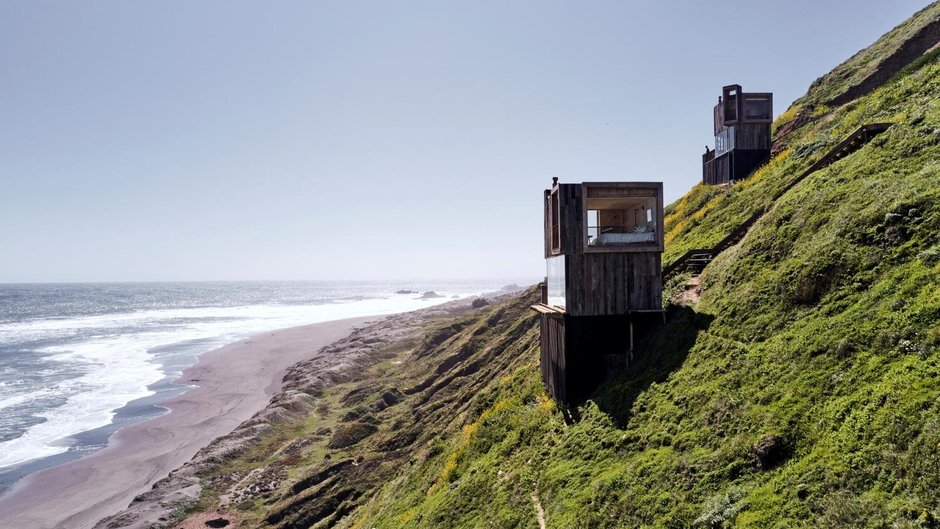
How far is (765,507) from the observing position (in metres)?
9.58

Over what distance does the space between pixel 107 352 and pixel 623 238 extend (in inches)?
3877

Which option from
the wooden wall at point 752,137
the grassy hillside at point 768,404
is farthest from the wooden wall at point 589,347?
the wooden wall at point 752,137

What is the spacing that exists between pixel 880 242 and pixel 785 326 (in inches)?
142

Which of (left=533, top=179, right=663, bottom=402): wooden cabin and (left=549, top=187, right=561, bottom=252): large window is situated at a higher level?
(left=549, top=187, right=561, bottom=252): large window

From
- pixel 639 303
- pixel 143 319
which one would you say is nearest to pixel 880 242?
pixel 639 303

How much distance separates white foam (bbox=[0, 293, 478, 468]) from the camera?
46750 millimetres

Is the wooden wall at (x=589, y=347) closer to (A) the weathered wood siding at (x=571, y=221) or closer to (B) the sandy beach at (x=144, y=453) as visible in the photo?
(A) the weathered wood siding at (x=571, y=221)

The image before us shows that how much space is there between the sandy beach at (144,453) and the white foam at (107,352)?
4.89 m

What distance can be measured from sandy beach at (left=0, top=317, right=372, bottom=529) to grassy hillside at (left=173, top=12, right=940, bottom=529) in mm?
14560

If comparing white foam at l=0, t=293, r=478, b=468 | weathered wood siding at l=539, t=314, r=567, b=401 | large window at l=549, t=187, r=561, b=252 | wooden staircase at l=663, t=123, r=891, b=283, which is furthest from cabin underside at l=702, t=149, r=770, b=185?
white foam at l=0, t=293, r=478, b=468

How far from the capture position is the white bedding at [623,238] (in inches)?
824

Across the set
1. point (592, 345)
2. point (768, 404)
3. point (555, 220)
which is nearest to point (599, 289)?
point (592, 345)

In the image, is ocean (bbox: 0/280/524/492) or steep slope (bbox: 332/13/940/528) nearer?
steep slope (bbox: 332/13/940/528)

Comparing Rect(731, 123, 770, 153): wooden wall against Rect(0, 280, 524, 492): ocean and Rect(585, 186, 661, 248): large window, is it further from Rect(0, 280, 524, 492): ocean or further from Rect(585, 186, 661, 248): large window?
Rect(0, 280, 524, 492): ocean
